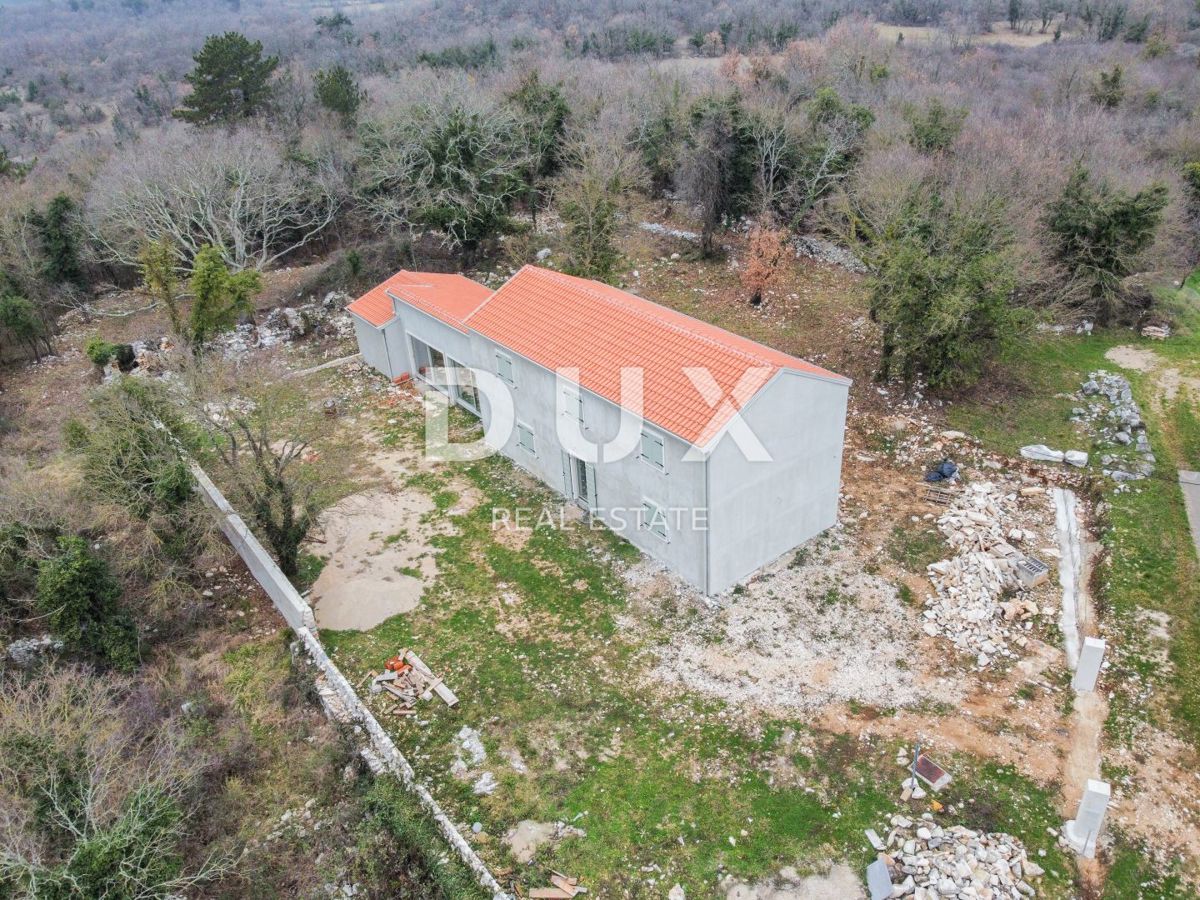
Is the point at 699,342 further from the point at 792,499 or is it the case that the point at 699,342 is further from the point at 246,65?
the point at 246,65

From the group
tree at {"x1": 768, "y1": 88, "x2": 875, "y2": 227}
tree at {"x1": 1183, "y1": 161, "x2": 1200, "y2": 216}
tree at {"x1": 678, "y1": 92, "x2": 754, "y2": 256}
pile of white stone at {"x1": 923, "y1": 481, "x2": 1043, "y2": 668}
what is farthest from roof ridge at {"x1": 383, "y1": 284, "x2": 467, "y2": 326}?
tree at {"x1": 1183, "y1": 161, "x2": 1200, "y2": 216}

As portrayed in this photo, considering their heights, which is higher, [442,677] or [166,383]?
[166,383]

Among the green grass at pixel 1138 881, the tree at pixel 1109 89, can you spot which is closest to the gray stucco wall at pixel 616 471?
the green grass at pixel 1138 881

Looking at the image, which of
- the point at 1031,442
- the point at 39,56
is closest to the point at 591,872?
the point at 1031,442

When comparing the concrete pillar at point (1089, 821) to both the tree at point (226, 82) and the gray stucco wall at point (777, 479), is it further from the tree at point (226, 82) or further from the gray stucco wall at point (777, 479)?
the tree at point (226, 82)

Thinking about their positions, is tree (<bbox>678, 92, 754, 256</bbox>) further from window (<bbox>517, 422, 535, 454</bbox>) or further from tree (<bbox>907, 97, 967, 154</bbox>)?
window (<bbox>517, 422, 535, 454</bbox>)

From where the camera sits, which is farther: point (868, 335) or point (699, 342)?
point (868, 335)

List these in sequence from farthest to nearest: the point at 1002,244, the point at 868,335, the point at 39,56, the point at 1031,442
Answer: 1. the point at 39,56
2. the point at 868,335
3. the point at 1002,244
4. the point at 1031,442
